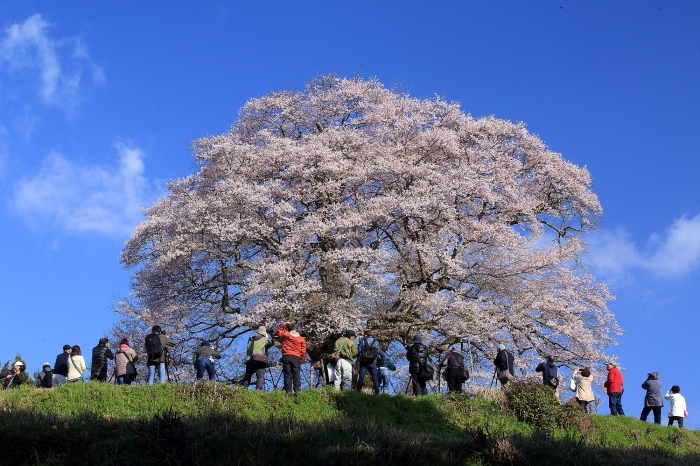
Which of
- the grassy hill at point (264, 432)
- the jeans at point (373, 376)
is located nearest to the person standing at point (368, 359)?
the jeans at point (373, 376)

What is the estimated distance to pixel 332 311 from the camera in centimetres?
2739

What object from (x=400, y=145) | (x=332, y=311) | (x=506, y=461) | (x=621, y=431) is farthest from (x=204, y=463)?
(x=400, y=145)

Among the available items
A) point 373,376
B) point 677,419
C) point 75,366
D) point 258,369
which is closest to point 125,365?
point 75,366

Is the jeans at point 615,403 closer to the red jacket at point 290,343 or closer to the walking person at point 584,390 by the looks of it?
the walking person at point 584,390

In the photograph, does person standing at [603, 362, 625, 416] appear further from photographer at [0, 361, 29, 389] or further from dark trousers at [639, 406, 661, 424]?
photographer at [0, 361, 29, 389]

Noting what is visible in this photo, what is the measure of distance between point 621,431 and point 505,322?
10.1 meters

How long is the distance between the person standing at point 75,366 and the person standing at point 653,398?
1457cm

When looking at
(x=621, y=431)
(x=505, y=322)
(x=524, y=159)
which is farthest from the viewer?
(x=524, y=159)

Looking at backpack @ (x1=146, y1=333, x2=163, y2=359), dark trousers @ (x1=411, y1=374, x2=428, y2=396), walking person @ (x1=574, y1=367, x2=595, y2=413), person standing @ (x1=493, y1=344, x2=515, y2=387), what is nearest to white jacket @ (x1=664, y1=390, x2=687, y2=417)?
walking person @ (x1=574, y1=367, x2=595, y2=413)

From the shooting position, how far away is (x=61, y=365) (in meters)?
19.1

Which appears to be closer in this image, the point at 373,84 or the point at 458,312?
the point at 458,312

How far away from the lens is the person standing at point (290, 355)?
1830 cm

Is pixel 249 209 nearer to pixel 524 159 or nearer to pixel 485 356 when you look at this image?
pixel 485 356

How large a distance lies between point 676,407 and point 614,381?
1993mm
